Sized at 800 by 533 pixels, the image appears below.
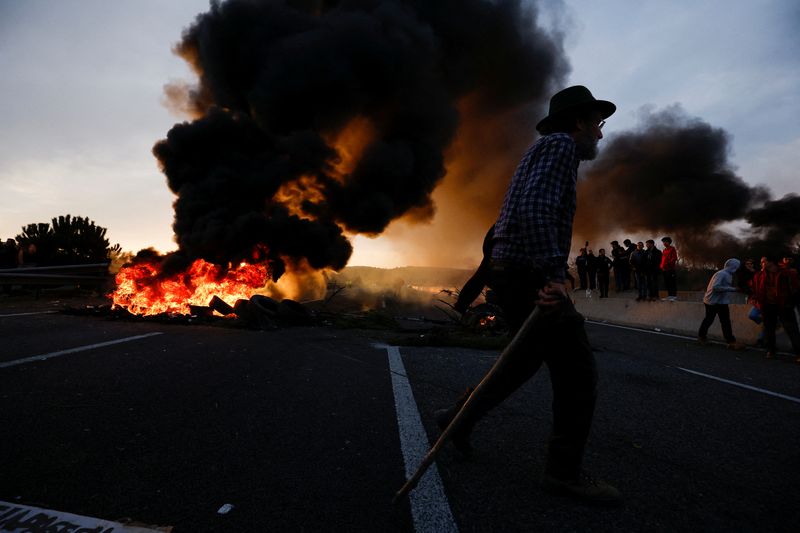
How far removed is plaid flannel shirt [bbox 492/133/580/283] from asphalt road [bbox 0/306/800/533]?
1.23 m

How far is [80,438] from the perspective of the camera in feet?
8.73

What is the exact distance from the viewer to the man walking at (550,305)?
2209 mm

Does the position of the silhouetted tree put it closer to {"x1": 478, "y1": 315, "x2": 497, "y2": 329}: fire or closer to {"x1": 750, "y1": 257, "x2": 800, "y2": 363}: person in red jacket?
{"x1": 478, "y1": 315, "x2": 497, "y2": 329}: fire

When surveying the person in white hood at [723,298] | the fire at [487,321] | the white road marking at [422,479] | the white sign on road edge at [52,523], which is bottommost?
the white road marking at [422,479]

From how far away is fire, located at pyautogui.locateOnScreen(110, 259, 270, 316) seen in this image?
Answer: 11.1m

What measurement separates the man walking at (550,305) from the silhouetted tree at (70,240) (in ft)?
88.4

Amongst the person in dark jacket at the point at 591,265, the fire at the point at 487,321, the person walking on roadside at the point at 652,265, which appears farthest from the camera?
the person in dark jacket at the point at 591,265

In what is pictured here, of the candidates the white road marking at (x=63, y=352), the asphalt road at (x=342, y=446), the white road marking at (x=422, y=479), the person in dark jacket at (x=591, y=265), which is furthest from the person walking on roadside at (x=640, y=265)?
the white road marking at (x=63, y=352)

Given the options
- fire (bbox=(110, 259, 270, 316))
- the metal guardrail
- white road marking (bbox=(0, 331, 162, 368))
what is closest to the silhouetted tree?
the metal guardrail

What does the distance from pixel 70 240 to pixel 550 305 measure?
32378mm

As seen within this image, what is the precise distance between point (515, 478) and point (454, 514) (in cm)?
58

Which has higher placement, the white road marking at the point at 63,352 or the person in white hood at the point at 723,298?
the person in white hood at the point at 723,298

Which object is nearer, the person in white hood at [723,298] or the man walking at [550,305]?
the man walking at [550,305]

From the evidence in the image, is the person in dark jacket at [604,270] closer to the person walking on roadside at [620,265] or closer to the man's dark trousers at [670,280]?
the person walking on roadside at [620,265]
